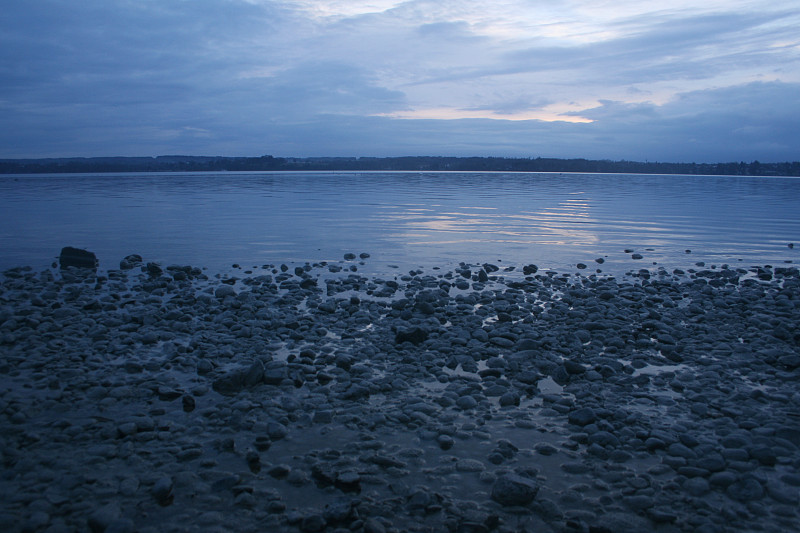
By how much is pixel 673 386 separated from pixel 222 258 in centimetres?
1698

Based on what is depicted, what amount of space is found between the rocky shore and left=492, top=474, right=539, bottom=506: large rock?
0.6 inches

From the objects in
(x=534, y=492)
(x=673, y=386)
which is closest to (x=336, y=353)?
(x=534, y=492)

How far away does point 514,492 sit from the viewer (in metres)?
5.38

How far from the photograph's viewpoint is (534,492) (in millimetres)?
5410

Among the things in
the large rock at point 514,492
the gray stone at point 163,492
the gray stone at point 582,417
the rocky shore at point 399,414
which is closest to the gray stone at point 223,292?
the rocky shore at point 399,414

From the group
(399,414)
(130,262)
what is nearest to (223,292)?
(130,262)

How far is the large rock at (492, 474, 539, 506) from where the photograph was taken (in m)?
5.36

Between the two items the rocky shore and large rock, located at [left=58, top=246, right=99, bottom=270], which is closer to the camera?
Answer: the rocky shore

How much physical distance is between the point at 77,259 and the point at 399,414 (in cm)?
1635

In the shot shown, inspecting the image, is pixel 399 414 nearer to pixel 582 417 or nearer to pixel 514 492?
pixel 514 492

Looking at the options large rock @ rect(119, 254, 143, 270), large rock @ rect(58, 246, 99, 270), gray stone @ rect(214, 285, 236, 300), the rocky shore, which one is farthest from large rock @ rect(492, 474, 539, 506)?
large rock @ rect(58, 246, 99, 270)

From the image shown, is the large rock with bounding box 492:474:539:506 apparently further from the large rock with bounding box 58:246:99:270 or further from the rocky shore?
the large rock with bounding box 58:246:99:270

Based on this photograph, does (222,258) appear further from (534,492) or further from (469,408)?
(534,492)

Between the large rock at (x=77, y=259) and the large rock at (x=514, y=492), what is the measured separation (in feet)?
57.8
